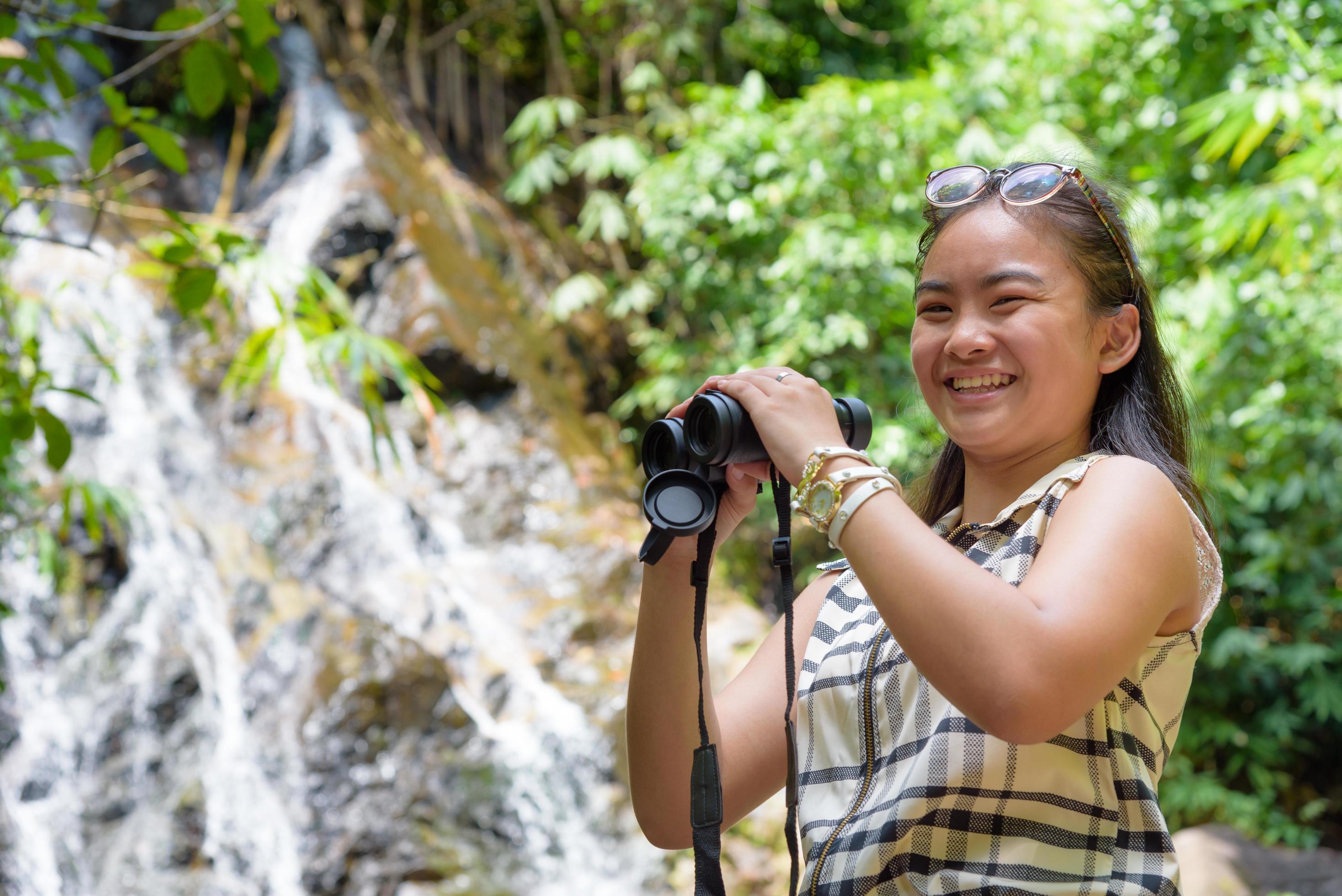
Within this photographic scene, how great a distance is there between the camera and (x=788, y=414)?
959mm

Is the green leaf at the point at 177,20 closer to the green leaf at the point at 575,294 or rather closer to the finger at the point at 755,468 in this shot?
the finger at the point at 755,468

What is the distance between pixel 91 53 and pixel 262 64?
0.89 feet

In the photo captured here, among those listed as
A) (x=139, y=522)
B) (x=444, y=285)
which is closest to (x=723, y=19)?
(x=444, y=285)

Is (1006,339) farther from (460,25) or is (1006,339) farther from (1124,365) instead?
(460,25)

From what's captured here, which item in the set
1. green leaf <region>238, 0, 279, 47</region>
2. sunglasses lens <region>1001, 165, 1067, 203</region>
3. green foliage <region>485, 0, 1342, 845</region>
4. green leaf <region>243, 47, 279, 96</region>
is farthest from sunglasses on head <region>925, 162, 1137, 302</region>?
green foliage <region>485, 0, 1342, 845</region>

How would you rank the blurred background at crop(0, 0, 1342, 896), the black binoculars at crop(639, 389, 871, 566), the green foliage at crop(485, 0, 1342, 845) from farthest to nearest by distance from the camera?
the green foliage at crop(485, 0, 1342, 845)
the blurred background at crop(0, 0, 1342, 896)
the black binoculars at crop(639, 389, 871, 566)

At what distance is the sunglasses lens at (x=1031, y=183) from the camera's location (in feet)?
3.44

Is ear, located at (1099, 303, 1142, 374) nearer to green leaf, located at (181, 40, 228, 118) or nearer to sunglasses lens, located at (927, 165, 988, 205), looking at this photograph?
sunglasses lens, located at (927, 165, 988, 205)

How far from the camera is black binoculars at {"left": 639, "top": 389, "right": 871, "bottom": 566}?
999 millimetres

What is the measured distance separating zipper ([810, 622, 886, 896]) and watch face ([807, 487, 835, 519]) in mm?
176

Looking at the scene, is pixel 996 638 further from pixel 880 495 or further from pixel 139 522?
pixel 139 522

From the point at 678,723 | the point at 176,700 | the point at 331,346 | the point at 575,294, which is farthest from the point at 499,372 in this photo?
the point at 678,723

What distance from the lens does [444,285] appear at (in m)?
6.28

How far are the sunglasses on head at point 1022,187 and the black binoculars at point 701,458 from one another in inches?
10.0
